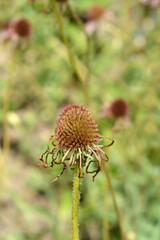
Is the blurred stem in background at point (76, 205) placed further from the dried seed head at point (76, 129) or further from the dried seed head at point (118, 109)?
the dried seed head at point (118, 109)

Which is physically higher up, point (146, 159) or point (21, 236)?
point (146, 159)

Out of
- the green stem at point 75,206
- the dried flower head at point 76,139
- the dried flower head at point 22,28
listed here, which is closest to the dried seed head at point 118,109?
the dried flower head at point 22,28

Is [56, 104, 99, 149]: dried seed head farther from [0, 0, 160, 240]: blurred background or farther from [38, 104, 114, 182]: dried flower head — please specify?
[0, 0, 160, 240]: blurred background

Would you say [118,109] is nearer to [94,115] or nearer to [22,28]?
[94,115]

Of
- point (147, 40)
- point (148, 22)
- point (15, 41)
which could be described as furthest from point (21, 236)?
point (148, 22)

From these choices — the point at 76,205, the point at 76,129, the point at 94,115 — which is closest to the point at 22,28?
the point at 94,115

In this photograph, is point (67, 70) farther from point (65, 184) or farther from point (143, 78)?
point (65, 184)

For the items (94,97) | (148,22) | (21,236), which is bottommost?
(21,236)

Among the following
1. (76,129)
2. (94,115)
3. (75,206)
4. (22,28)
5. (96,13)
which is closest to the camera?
(75,206)
